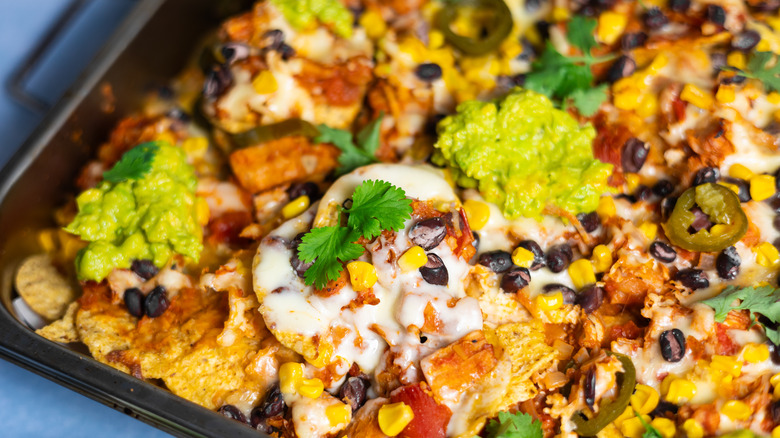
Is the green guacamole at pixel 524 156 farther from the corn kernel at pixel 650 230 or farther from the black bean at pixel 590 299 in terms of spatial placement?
the black bean at pixel 590 299

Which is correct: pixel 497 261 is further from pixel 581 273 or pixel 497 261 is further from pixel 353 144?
pixel 353 144

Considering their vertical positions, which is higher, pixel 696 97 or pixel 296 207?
pixel 296 207

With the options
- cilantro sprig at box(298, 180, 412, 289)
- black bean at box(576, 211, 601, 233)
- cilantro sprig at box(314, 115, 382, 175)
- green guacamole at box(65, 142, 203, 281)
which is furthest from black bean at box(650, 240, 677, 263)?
green guacamole at box(65, 142, 203, 281)

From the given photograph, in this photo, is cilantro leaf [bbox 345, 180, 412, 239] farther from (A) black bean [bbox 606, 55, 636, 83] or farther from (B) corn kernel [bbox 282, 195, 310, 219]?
(A) black bean [bbox 606, 55, 636, 83]

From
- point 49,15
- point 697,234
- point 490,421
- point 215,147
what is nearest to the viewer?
point 490,421

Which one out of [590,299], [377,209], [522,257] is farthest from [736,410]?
[377,209]

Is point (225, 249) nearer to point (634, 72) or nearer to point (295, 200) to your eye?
point (295, 200)

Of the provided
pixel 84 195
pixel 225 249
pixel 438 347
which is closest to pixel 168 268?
pixel 225 249

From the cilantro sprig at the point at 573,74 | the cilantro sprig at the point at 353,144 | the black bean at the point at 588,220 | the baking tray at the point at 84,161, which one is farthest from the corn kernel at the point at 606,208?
the baking tray at the point at 84,161
